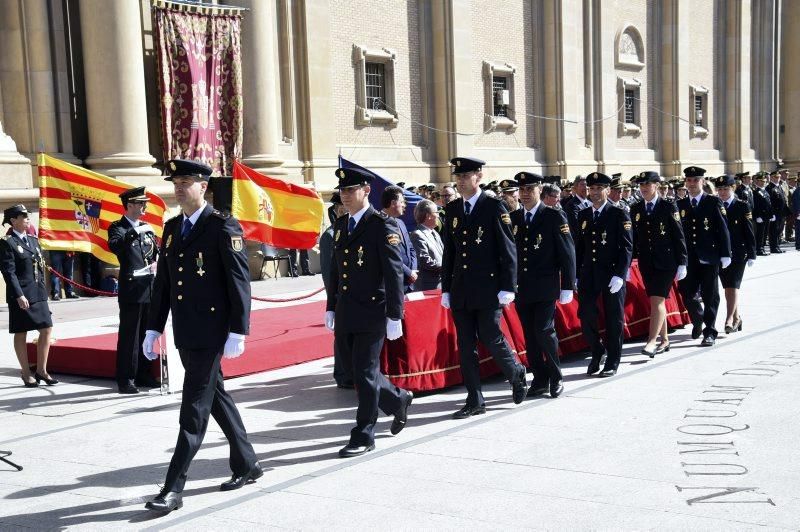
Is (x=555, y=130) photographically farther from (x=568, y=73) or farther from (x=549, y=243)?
(x=549, y=243)

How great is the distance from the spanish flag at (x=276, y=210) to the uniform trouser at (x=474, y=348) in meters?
3.05

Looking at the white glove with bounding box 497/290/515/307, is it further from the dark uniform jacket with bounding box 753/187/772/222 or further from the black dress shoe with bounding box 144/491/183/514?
the dark uniform jacket with bounding box 753/187/772/222

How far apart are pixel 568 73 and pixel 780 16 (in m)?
16.1

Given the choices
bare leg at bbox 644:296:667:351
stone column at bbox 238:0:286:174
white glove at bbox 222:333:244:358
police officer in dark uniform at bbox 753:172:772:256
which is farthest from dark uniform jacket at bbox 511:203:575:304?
police officer in dark uniform at bbox 753:172:772:256

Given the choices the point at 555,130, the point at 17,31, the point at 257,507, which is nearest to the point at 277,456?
the point at 257,507

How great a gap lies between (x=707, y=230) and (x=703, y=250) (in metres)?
0.23

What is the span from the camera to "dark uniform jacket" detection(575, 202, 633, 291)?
8.87 meters

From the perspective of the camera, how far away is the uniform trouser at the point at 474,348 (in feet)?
24.1

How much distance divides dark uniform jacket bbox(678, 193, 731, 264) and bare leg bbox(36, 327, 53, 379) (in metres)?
6.90

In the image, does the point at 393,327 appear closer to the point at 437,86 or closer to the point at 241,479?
the point at 241,479

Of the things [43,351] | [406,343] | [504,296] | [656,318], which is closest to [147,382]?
[43,351]

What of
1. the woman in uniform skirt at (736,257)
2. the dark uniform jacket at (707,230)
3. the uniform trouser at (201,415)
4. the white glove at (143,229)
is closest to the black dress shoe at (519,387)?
the uniform trouser at (201,415)

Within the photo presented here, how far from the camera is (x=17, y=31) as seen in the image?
16219mm

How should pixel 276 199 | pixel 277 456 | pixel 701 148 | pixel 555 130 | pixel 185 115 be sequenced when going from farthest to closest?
pixel 701 148 → pixel 555 130 → pixel 185 115 → pixel 276 199 → pixel 277 456
